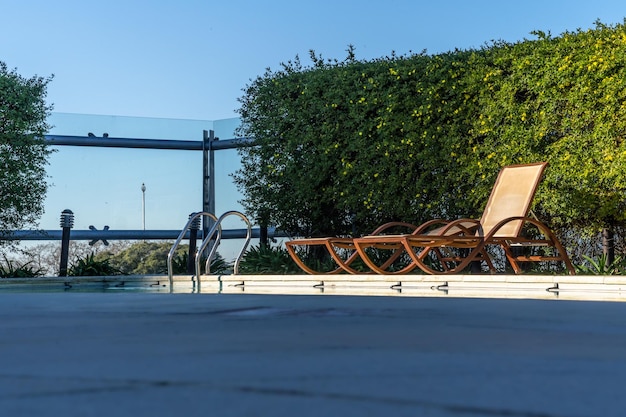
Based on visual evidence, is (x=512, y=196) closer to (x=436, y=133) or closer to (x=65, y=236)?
(x=436, y=133)

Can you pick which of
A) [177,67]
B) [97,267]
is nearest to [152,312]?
[97,267]

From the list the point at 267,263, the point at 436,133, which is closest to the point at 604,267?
the point at 436,133

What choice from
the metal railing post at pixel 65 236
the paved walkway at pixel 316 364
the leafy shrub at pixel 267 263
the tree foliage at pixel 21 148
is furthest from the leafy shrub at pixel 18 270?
the paved walkway at pixel 316 364

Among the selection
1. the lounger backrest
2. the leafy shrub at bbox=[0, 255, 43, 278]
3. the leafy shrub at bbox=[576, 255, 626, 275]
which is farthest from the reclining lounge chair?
the leafy shrub at bbox=[0, 255, 43, 278]

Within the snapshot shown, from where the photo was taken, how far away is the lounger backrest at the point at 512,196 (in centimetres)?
826

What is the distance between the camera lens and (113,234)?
13672 millimetres

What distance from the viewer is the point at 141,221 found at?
549 inches

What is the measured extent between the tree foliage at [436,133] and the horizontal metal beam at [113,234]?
45.3 inches

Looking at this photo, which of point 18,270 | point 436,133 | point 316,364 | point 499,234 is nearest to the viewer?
point 316,364

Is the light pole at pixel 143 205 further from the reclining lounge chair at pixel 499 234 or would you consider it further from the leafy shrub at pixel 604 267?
the leafy shrub at pixel 604 267

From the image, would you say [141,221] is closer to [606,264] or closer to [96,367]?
[606,264]

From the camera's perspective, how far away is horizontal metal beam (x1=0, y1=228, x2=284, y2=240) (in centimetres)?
1288

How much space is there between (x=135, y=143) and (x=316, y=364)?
12.5 m

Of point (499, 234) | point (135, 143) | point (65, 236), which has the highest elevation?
point (135, 143)
